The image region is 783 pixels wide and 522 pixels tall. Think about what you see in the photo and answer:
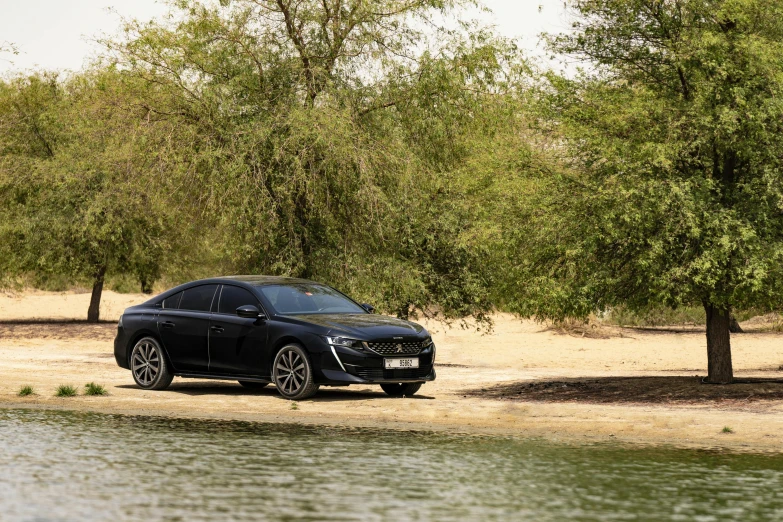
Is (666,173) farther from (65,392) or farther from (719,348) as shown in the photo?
(65,392)

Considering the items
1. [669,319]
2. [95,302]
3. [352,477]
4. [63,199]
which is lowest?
[352,477]

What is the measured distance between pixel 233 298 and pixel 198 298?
0.67m

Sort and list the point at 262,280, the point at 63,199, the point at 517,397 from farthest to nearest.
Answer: the point at 63,199
the point at 517,397
the point at 262,280

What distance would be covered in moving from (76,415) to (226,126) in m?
10.0

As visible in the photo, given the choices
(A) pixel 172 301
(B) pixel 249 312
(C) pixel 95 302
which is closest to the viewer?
(B) pixel 249 312

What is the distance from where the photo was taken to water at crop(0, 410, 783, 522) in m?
7.77

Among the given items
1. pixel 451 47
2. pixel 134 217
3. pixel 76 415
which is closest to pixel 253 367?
pixel 76 415

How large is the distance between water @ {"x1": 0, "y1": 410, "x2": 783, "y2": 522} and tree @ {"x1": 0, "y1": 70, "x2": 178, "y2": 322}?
2153cm

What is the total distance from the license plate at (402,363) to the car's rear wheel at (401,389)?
835mm

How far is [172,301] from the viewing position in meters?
16.9

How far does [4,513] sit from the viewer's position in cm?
750

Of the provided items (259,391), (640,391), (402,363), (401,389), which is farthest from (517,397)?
(259,391)

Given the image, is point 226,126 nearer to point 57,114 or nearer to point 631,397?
point 631,397

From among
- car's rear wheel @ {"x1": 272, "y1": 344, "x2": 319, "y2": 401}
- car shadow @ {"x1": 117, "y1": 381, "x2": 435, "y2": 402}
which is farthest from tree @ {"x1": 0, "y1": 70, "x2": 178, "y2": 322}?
car's rear wheel @ {"x1": 272, "y1": 344, "x2": 319, "y2": 401}
